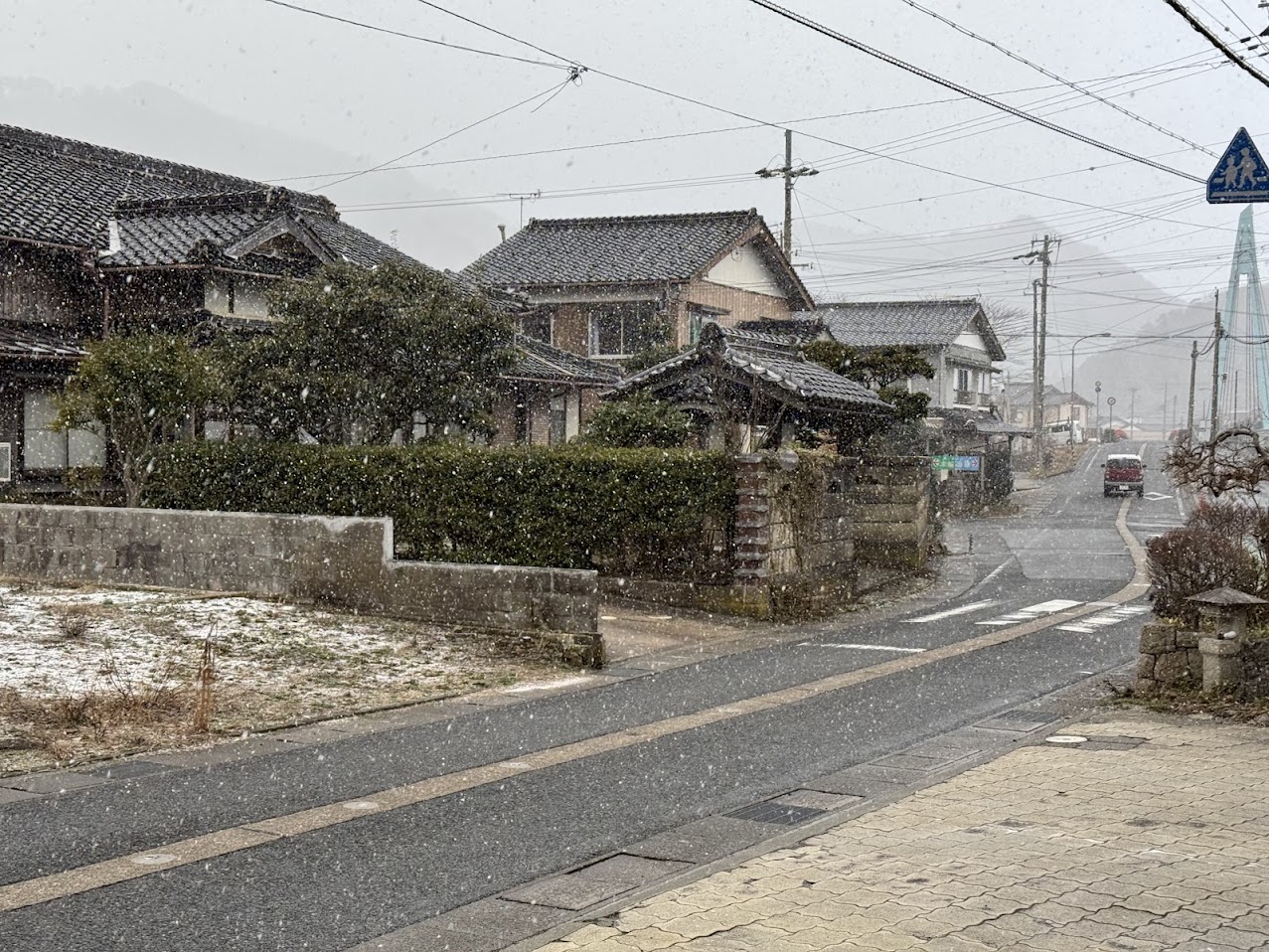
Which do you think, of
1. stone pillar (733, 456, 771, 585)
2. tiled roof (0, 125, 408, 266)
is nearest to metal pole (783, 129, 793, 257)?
tiled roof (0, 125, 408, 266)

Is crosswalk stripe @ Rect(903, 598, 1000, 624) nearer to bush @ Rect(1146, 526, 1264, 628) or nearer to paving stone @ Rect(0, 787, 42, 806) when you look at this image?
bush @ Rect(1146, 526, 1264, 628)

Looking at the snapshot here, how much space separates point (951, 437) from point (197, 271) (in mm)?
39411

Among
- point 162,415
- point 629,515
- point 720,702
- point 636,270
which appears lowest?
point 720,702

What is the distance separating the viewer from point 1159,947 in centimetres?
543

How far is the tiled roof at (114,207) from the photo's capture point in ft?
84.5

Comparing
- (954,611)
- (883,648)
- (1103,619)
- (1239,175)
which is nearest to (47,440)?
(883,648)

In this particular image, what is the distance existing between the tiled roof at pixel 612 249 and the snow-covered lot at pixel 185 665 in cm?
2613

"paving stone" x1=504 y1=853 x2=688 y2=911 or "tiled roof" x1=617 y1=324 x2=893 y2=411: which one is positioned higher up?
"tiled roof" x1=617 y1=324 x2=893 y2=411

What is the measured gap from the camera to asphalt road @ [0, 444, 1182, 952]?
611cm

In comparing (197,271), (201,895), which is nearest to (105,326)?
(197,271)

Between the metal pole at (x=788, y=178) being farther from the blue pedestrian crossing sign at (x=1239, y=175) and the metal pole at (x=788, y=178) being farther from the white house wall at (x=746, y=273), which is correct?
the blue pedestrian crossing sign at (x=1239, y=175)

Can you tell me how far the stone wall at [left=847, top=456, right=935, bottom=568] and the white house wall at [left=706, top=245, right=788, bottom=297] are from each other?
17.9 meters

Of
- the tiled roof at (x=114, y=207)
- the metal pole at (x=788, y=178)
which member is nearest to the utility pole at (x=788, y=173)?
the metal pole at (x=788, y=178)

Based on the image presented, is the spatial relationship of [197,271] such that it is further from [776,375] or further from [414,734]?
[414,734]
